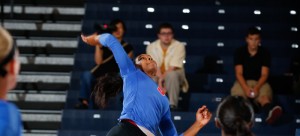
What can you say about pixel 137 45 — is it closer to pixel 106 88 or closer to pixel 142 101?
pixel 106 88

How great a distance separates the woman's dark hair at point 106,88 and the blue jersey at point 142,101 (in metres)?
0.16

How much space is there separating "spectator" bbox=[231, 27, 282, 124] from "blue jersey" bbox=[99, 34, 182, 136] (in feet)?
8.57

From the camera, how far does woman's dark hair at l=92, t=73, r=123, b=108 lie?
531 cm

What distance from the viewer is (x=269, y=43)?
359 inches

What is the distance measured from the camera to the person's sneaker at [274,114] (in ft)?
24.7

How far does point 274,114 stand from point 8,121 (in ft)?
19.0

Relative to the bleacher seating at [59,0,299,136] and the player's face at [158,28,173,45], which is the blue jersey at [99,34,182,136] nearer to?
the bleacher seating at [59,0,299,136]

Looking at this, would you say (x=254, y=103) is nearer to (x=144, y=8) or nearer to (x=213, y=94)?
(x=213, y=94)

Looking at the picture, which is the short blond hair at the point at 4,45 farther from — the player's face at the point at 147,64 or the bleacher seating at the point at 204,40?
the bleacher seating at the point at 204,40

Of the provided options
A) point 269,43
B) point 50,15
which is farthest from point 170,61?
point 50,15

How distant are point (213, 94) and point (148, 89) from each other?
3005 millimetres

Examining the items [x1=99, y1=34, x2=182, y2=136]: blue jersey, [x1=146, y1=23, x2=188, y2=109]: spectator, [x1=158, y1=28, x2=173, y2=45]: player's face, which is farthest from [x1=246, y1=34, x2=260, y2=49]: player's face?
[x1=99, y1=34, x2=182, y2=136]: blue jersey

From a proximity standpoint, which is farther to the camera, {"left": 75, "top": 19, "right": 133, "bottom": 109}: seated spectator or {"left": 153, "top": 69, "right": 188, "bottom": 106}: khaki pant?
{"left": 75, "top": 19, "right": 133, "bottom": 109}: seated spectator

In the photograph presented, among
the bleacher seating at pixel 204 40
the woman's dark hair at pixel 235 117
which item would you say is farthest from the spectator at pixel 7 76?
the bleacher seating at pixel 204 40
